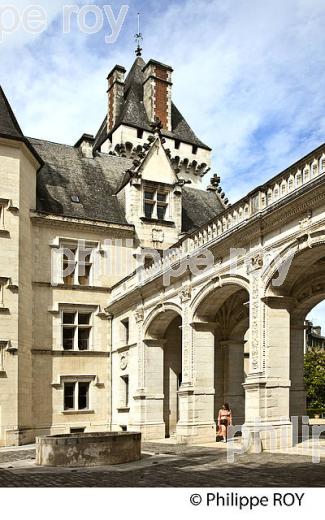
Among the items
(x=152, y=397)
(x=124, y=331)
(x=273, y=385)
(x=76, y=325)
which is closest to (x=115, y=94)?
(x=76, y=325)

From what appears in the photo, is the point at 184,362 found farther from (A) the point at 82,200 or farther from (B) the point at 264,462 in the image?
(A) the point at 82,200

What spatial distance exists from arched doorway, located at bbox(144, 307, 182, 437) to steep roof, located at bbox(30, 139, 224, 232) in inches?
242

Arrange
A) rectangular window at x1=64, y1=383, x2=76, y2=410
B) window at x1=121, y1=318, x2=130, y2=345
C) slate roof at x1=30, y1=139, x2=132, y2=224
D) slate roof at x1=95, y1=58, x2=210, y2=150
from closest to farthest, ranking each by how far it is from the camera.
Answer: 1. window at x1=121, y1=318, x2=130, y2=345
2. rectangular window at x1=64, y1=383, x2=76, y2=410
3. slate roof at x1=30, y1=139, x2=132, y2=224
4. slate roof at x1=95, y1=58, x2=210, y2=150

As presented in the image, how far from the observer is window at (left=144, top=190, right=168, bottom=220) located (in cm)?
2605

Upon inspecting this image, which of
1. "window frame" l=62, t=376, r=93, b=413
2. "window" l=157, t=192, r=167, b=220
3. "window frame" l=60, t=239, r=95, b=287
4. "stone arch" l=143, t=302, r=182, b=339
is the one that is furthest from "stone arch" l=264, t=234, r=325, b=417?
"window" l=157, t=192, r=167, b=220

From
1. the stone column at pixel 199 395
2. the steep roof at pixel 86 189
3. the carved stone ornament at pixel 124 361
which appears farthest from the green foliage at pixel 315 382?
the stone column at pixel 199 395

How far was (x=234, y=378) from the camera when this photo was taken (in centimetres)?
1966

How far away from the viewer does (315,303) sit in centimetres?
1603

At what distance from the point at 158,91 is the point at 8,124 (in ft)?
48.3

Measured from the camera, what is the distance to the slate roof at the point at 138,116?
113 ft

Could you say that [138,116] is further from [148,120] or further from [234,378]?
[234,378]

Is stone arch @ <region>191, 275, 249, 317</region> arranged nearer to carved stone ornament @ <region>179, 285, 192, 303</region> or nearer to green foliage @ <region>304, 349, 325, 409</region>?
carved stone ornament @ <region>179, 285, 192, 303</region>

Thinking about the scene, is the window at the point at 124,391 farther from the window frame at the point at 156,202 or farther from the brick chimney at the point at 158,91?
the brick chimney at the point at 158,91
